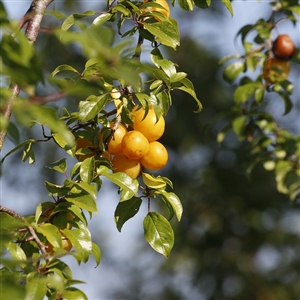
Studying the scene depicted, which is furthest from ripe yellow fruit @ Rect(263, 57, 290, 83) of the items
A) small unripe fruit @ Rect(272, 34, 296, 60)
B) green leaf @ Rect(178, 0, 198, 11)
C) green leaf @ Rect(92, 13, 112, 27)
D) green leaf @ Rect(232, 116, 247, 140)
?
green leaf @ Rect(92, 13, 112, 27)

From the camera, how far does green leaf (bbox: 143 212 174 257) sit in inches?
33.7

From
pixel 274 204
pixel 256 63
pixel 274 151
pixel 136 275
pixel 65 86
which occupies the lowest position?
pixel 136 275

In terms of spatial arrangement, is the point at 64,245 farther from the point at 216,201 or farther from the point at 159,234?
the point at 216,201

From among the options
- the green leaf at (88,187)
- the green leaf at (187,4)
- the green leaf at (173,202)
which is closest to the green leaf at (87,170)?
the green leaf at (88,187)

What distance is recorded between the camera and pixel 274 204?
10.8 ft

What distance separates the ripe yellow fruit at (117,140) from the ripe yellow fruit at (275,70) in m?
0.79

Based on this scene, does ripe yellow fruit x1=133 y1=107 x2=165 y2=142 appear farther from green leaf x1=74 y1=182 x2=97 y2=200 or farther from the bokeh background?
the bokeh background

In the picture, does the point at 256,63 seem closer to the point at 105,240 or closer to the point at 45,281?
the point at 45,281

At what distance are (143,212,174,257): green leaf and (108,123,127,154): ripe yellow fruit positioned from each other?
0.11 m

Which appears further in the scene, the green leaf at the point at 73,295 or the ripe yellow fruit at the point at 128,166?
the ripe yellow fruit at the point at 128,166

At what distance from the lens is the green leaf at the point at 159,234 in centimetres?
86

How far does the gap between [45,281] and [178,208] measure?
28 cm

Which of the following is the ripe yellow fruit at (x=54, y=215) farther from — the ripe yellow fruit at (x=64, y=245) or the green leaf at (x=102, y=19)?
the green leaf at (x=102, y=19)

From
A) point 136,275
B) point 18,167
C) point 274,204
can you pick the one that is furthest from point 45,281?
point 136,275
